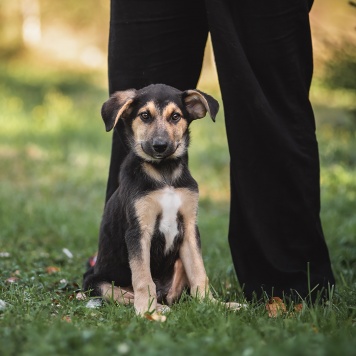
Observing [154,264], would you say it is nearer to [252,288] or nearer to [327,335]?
[252,288]

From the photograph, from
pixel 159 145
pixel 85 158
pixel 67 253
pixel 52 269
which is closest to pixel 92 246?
pixel 67 253

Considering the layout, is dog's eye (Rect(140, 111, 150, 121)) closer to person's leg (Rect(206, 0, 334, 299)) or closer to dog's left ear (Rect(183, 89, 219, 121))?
dog's left ear (Rect(183, 89, 219, 121))

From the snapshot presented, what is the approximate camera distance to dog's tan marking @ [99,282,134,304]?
12.5 ft

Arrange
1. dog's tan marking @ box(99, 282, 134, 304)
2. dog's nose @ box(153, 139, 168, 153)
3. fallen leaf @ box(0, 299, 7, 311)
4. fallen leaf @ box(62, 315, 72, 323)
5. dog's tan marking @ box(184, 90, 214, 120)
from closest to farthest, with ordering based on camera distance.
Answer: fallen leaf @ box(62, 315, 72, 323), fallen leaf @ box(0, 299, 7, 311), dog's nose @ box(153, 139, 168, 153), dog's tan marking @ box(99, 282, 134, 304), dog's tan marking @ box(184, 90, 214, 120)

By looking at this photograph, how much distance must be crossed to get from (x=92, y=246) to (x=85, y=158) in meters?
4.53

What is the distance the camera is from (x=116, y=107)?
3.81 meters

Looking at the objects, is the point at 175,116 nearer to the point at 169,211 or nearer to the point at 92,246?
the point at 169,211

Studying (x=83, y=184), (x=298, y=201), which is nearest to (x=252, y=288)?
(x=298, y=201)

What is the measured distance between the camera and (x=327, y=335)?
9.77 feet

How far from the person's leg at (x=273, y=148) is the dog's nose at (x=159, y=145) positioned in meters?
0.47

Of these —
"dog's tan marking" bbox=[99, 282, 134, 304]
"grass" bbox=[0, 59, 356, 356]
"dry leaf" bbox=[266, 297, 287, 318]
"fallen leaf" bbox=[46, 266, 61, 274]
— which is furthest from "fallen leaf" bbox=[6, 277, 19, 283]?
"dry leaf" bbox=[266, 297, 287, 318]

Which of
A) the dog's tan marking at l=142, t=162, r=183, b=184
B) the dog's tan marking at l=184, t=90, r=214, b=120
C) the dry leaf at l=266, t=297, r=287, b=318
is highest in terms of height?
the dog's tan marking at l=184, t=90, r=214, b=120

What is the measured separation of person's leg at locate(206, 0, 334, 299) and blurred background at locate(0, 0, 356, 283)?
59cm

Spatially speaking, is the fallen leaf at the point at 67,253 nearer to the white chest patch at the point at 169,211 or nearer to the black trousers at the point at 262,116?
the black trousers at the point at 262,116
